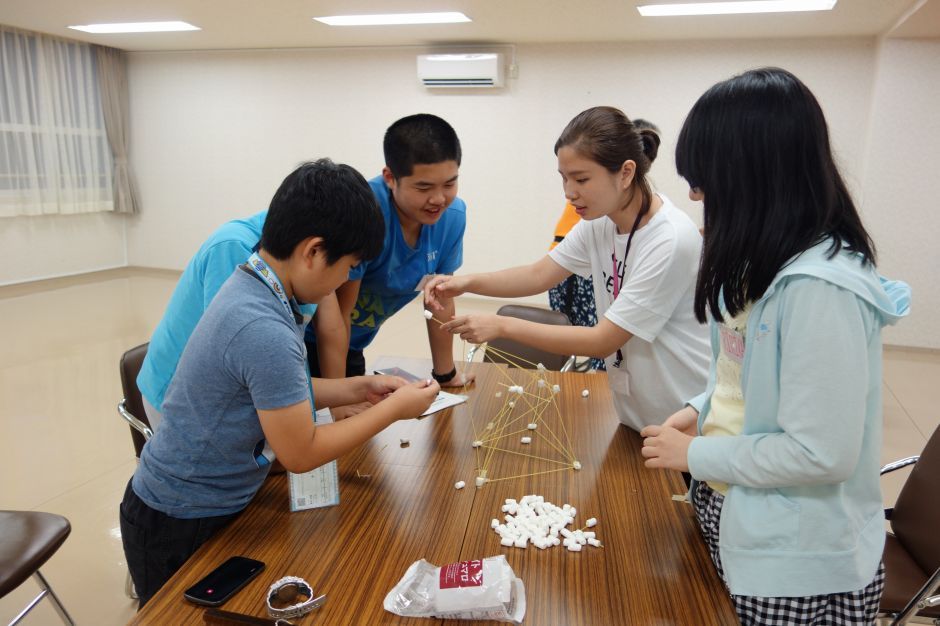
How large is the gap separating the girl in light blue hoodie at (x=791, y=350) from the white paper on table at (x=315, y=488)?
789 millimetres

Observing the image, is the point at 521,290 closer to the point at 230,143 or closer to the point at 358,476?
the point at 358,476

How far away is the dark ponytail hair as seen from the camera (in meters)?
1.79

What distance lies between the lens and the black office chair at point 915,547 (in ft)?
5.37

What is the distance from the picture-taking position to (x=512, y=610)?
111 cm

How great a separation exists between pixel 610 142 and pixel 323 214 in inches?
35.5

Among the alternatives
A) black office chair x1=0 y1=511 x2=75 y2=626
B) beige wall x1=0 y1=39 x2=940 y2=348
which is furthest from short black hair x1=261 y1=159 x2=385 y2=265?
beige wall x1=0 y1=39 x2=940 y2=348

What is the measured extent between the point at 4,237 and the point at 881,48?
30.4ft

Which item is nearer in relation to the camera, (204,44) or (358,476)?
(358,476)

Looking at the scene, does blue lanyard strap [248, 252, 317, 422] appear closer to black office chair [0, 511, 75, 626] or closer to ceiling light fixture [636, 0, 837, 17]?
black office chair [0, 511, 75, 626]

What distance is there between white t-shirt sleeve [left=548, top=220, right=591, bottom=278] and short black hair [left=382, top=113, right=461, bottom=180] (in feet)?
1.68

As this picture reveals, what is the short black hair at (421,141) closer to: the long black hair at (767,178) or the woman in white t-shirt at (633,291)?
the woman in white t-shirt at (633,291)

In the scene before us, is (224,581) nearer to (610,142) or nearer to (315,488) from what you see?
(315,488)

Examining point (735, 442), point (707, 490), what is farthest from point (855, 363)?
point (707, 490)

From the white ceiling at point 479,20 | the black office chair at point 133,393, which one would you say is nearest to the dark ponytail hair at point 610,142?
the black office chair at point 133,393
